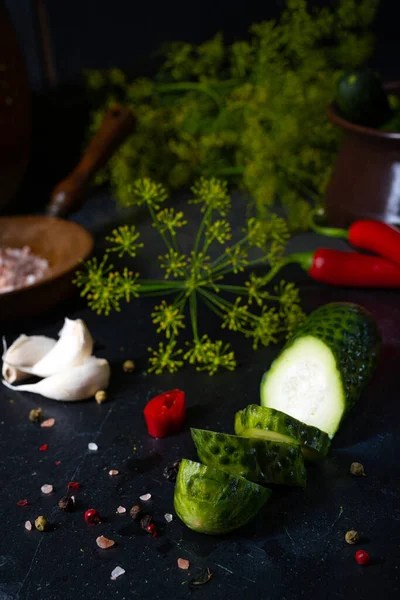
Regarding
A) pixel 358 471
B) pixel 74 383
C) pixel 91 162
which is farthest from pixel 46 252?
pixel 358 471

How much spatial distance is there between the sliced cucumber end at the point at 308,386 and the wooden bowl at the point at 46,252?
17.8 inches

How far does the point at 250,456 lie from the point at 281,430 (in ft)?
0.18

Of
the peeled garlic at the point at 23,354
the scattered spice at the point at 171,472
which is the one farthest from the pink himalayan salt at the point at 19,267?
the scattered spice at the point at 171,472

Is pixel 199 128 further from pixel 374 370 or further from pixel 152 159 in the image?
pixel 374 370

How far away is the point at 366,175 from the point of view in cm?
153

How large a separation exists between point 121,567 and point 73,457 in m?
0.22

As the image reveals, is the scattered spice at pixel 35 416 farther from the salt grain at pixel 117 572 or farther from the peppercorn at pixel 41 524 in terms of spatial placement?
the salt grain at pixel 117 572

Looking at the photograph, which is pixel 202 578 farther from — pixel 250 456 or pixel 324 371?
pixel 324 371

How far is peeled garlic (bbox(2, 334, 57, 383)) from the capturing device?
1.22m

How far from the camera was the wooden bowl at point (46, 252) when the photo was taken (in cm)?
132

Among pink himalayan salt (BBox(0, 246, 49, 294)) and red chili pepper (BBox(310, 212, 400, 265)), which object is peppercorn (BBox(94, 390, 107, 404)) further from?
red chili pepper (BBox(310, 212, 400, 265))

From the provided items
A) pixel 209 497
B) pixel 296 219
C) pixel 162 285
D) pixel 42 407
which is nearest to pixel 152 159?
pixel 296 219

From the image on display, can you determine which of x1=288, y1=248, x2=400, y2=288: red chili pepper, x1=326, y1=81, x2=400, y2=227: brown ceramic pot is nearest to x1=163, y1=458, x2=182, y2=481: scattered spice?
x1=288, y1=248, x2=400, y2=288: red chili pepper

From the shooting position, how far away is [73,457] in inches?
41.9
